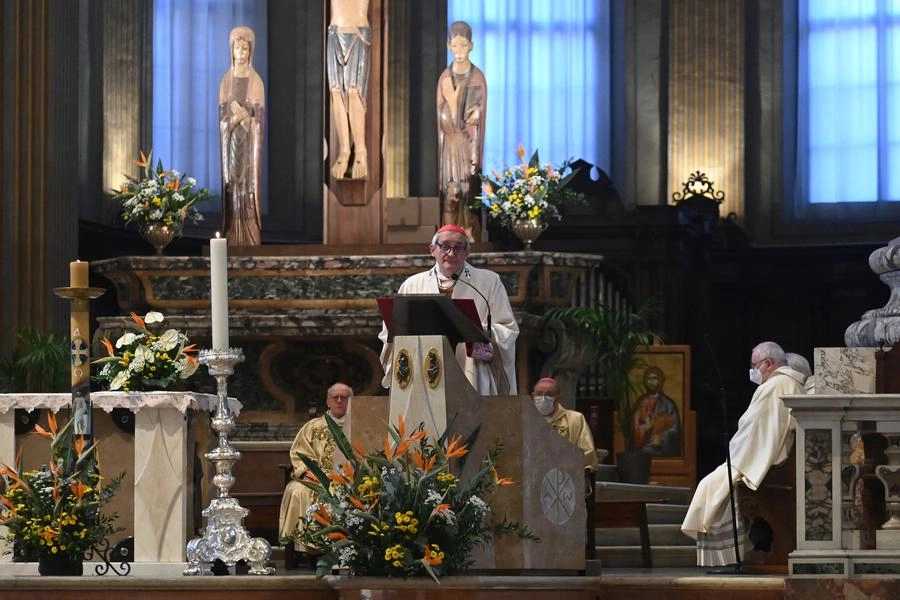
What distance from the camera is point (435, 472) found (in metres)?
6.88

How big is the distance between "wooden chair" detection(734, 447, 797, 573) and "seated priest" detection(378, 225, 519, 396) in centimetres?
143

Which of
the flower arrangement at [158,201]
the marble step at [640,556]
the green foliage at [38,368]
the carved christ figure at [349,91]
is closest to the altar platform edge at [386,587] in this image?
the marble step at [640,556]

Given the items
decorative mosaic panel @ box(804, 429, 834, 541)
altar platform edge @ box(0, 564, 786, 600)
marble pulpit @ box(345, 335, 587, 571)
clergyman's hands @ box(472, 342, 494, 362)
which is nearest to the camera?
altar platform edge @ box(0, 564, 786, 600)

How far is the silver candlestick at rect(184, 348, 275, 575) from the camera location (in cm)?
741

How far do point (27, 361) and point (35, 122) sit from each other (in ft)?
8.17

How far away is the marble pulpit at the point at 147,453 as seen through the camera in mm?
7934

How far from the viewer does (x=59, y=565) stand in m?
7.46

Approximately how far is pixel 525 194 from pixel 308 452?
2.82 metres

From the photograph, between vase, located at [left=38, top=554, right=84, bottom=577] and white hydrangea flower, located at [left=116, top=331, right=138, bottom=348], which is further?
white hydrangea flower, located at [left=116, top=331, right=138, bottom=348]

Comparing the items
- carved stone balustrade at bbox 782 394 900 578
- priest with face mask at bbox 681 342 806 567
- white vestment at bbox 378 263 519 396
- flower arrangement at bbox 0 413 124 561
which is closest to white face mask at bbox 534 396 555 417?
priest with face mask at bbox 681 342 806 567

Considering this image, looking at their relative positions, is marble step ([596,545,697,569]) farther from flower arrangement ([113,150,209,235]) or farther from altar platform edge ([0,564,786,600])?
flower arrangement ([113,150,209,235])

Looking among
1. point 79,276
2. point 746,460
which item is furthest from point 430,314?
point 746,460

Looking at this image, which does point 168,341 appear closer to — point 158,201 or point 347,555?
point 347,555

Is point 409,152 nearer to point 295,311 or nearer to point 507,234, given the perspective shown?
point 507,234
